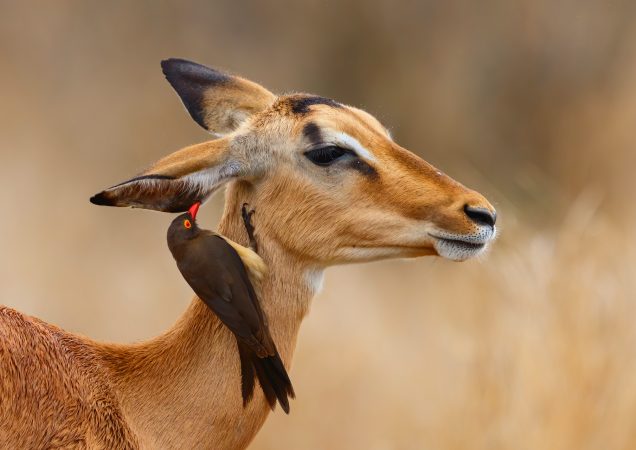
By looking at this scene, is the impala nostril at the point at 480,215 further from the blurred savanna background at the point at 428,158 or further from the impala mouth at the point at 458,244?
the blurred savanna background at the point at 428,158

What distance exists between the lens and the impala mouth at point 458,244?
382 cm

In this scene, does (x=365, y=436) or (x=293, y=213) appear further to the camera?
(x=365, y=436)

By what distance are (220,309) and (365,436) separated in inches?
166

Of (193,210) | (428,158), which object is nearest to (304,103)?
(193,210)

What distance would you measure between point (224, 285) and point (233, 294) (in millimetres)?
43

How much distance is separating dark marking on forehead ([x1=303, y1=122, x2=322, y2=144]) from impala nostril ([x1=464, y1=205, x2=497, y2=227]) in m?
0.52

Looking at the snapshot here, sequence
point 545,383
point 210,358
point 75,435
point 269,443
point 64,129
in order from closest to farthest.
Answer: point 75,435, point 210,358, point 545,383, point 269,443, point 64,129

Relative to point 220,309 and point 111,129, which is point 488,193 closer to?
point 111,129

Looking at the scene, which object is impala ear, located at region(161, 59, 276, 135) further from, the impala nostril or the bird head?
the impala nostril

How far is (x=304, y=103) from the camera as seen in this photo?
161 inches

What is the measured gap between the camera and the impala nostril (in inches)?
150

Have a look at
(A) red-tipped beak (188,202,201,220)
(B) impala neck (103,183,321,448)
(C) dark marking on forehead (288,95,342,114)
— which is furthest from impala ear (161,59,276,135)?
(A) red-tipped beak (188,202,201,220)

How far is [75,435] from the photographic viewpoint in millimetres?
3525

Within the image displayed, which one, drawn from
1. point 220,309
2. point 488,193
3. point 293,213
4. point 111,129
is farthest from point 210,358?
point 111,129
